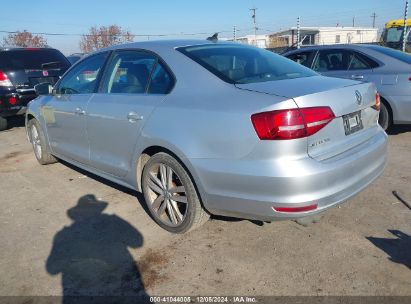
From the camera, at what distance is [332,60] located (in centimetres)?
698

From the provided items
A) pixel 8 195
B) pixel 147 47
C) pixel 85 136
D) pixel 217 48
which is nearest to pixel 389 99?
pixel 217 48

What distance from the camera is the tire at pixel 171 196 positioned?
10.4 feet

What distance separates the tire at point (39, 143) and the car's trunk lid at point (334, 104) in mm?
3565

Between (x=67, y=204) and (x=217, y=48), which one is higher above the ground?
(x=217, y=48)

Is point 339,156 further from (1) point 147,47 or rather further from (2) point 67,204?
(2) point 67,204

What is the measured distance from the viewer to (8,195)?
15.2ft

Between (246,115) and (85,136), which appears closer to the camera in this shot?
(246,115)

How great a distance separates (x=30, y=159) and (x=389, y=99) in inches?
224

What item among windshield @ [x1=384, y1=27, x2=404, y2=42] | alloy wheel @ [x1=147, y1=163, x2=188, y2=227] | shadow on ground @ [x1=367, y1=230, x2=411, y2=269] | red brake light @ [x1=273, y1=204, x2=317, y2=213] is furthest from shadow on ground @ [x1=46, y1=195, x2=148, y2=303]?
windshield @ [x1=384, y1=27, x2=404, y2=42]

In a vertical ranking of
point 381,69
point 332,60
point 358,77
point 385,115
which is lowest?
point 385,115

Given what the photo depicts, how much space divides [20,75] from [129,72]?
5059mm

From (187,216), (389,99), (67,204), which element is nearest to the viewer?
(187,216)

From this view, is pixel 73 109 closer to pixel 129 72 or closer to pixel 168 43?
pixel 129 72

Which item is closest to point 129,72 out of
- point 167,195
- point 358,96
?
point 167,195
